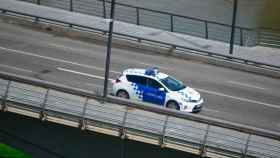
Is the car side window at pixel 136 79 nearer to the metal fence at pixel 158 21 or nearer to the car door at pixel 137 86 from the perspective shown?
the car door at pixel 137 86

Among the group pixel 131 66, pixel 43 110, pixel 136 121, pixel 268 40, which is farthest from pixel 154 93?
pixel 268 40

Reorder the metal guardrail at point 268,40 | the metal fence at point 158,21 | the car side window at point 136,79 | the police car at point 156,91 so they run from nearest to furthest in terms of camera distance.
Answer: the police car at point 156,91 < the car side window at point 136,79 < the metal guardrail at point 268,40 < the metal fence at point 158,21

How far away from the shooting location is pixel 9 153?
2448cm

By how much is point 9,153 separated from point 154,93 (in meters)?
5.99

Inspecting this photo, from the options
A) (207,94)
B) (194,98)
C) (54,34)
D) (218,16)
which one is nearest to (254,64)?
(207,94)

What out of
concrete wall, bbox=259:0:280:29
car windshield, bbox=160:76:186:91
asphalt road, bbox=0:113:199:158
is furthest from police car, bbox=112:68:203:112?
concrete wall, bbox=259:0:280:29

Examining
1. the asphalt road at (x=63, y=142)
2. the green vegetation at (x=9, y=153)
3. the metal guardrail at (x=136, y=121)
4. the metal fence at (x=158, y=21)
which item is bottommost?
the green vegetation at (x=9, y=153)

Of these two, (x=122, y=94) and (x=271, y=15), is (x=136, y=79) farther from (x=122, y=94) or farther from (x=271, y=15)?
(x=271, y=15)

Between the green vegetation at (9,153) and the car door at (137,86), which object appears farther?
the car door at (137,86)

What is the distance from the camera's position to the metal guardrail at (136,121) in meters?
19.6

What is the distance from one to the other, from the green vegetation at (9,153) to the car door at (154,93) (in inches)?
221

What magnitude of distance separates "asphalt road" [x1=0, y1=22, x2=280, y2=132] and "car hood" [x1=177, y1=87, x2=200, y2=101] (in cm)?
68

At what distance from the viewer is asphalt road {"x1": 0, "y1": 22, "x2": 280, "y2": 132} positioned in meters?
27.4

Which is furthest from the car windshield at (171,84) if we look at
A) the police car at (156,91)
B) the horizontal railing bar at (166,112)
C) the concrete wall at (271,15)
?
the concrete wall at (271,15)
